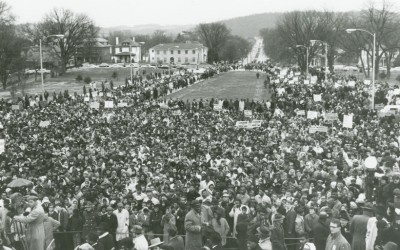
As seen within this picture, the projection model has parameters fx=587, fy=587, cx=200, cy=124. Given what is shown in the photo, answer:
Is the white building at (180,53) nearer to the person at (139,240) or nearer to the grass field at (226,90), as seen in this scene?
the grass field at (226,90)

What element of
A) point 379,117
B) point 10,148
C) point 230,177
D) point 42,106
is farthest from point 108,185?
point 42,106

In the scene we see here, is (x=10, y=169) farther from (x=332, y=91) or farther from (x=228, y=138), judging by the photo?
(x=332, y=91)

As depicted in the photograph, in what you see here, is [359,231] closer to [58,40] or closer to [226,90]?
[226,90]

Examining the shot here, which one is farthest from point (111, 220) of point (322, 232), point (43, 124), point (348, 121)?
point (43, 124)

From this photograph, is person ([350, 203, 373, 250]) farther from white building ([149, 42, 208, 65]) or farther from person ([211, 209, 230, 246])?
white building ([149, 42, 208, 65])

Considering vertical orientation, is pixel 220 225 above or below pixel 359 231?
below
